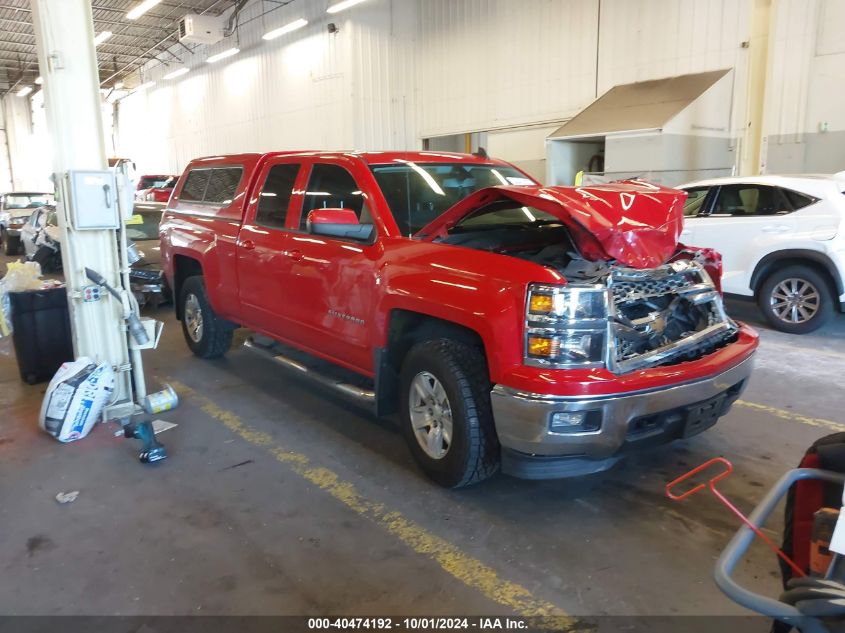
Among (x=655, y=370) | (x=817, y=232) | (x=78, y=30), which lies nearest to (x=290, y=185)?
(x=78, y=30)

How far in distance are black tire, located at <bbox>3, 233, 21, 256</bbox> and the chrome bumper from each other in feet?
53.9

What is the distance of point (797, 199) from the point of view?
6738 mm

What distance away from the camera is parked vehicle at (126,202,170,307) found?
8.07 m

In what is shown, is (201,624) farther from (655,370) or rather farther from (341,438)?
(655,370)

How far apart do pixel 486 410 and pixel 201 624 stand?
1543 millimetres

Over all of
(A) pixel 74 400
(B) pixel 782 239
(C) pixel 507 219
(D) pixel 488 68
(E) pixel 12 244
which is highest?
(D) pixel 488 68

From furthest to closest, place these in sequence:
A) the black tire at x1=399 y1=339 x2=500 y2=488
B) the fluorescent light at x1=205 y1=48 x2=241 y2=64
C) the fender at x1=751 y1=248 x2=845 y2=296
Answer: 1. the fluorescent light at x1=205 y1=48 x2=241 y2=64
2. the fender at x1=751 y1=248 x2=845 y2=296
3. the black tire at x1=399 y1=339 x2=500 y2=488

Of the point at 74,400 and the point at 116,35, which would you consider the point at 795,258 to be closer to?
the point at 74,400

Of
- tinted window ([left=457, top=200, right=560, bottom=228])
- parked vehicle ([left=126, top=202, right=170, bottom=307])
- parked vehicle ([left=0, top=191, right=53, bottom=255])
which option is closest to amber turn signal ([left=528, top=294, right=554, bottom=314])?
tinted window ([left=457, top=200, right=560, bottom=228])

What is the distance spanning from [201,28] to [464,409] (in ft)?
67.3

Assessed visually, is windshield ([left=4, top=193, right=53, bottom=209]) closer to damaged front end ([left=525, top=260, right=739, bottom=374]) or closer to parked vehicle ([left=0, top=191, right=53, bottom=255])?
parked vehicle ([left=0, top=191, right=53, bottom=255])

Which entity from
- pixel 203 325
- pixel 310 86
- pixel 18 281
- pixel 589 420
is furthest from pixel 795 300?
pixel 310 86

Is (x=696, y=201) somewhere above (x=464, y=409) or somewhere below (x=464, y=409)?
above

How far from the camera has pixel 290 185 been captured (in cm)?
469
